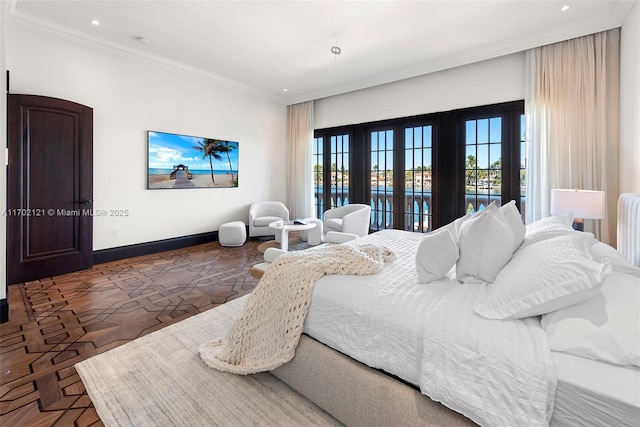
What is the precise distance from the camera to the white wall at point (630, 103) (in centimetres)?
283

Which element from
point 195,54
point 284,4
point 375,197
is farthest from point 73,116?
point 375,197

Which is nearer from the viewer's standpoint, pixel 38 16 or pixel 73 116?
pixel 38 16

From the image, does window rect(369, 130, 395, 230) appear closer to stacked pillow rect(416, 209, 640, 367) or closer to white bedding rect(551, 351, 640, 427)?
stacked pillow rect(416, 209, 640, 367)

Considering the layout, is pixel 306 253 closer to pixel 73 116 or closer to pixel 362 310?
pixel 362 310

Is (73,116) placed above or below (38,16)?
below

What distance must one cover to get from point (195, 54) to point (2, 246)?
3.54 meters

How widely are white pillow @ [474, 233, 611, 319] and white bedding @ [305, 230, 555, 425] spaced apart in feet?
0.20

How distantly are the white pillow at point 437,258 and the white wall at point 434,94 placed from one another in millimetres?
3952

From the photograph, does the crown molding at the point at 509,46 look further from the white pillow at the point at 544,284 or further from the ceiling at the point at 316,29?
the white pillow at the point at 544,284

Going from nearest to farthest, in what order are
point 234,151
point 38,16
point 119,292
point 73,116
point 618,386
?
1. point 618,386
2. point 119,292
3. point 38,16
4. point 73,116
5. point 234,151

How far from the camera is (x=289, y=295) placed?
63.2 inches

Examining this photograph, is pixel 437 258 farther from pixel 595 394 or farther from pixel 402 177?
pixel 402 177

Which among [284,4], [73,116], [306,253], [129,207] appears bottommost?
[306,253]

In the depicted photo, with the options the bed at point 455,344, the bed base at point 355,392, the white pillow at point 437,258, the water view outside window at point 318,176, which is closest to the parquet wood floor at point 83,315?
the bed base at point 355,392
